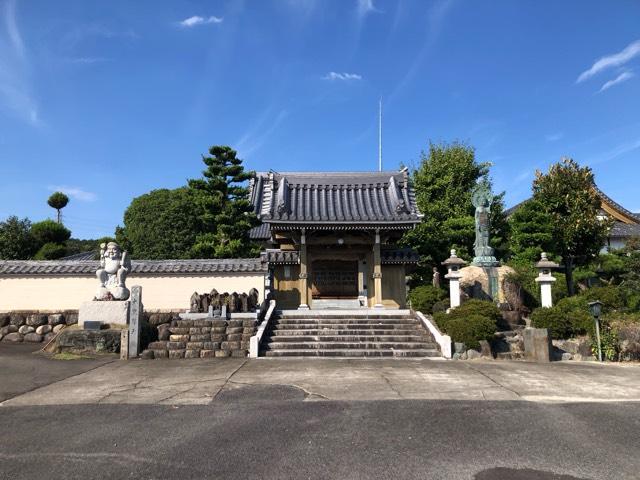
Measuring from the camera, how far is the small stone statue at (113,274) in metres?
11.9

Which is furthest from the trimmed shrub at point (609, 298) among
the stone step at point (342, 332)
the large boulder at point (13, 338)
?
the large boulder at point (13, 338)

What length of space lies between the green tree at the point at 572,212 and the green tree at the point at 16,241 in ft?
86.9

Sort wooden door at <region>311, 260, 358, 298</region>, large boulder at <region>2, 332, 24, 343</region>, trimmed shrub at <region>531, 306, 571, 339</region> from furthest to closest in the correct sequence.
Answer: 1. wooden door at <region>311, 260, 358, 298</region>
2. large boulder at <region>2, 332, 24, 343</region>
3. trimmed shrub at <region>531, 306, 571, 339</region>

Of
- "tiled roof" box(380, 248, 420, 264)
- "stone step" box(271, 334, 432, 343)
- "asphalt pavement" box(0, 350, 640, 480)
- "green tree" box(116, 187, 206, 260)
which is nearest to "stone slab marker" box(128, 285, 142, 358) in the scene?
"asphalt pavement" box(0, 350, 640, 480)

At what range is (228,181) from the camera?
19.2m

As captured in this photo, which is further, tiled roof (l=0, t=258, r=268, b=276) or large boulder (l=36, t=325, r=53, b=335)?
tiled roof (l=0, t=258, r=268, b=276)

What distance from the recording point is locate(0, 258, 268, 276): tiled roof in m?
14.5

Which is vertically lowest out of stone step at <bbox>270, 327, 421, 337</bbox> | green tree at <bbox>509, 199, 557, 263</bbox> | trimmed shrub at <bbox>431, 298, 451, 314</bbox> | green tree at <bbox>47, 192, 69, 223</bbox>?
stone step at <bbox>270, 327, 421, 337</bbox>

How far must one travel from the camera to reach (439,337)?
11172 mm

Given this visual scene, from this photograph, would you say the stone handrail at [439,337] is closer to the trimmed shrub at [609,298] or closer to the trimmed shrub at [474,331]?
the trimmed shrub at [474,331]

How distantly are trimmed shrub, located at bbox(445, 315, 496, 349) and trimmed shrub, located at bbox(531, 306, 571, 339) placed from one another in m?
1.70

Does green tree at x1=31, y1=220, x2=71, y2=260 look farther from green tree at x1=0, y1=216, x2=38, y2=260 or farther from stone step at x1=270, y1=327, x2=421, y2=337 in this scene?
stone step at x1=270, y1=327, x2=421, y2=337

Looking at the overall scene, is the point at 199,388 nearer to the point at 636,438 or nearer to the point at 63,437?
the point at 63,437

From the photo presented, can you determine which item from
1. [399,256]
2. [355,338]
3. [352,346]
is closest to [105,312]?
[352,346]
